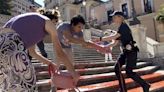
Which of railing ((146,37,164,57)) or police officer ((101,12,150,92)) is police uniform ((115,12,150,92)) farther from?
railing ((146,37,164,57))

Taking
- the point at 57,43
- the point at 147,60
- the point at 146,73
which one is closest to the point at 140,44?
the point at 147,60

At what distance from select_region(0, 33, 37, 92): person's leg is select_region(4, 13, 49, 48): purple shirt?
0.13 meters

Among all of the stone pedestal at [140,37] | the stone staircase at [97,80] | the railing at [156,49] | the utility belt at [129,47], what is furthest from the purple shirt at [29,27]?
the stone pedestal at [140,37]

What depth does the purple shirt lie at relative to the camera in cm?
320

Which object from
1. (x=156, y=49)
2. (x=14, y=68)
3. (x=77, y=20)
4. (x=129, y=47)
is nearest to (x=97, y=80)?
(x=129, y=47)

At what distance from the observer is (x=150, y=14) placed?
3719 centimetres

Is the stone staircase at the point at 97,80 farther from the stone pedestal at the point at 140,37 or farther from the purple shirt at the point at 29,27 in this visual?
the stone pedestal at the point at 140,37

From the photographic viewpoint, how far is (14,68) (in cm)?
292

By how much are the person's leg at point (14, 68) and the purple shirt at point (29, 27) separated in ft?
0.44

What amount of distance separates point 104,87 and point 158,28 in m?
29.8

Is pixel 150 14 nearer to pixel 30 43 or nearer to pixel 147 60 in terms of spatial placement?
pixel 147 60

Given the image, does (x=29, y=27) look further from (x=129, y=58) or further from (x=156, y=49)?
(x=156, y=49)

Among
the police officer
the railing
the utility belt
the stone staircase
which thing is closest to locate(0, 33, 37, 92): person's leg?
the stone staircase

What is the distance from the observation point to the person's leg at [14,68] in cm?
288
